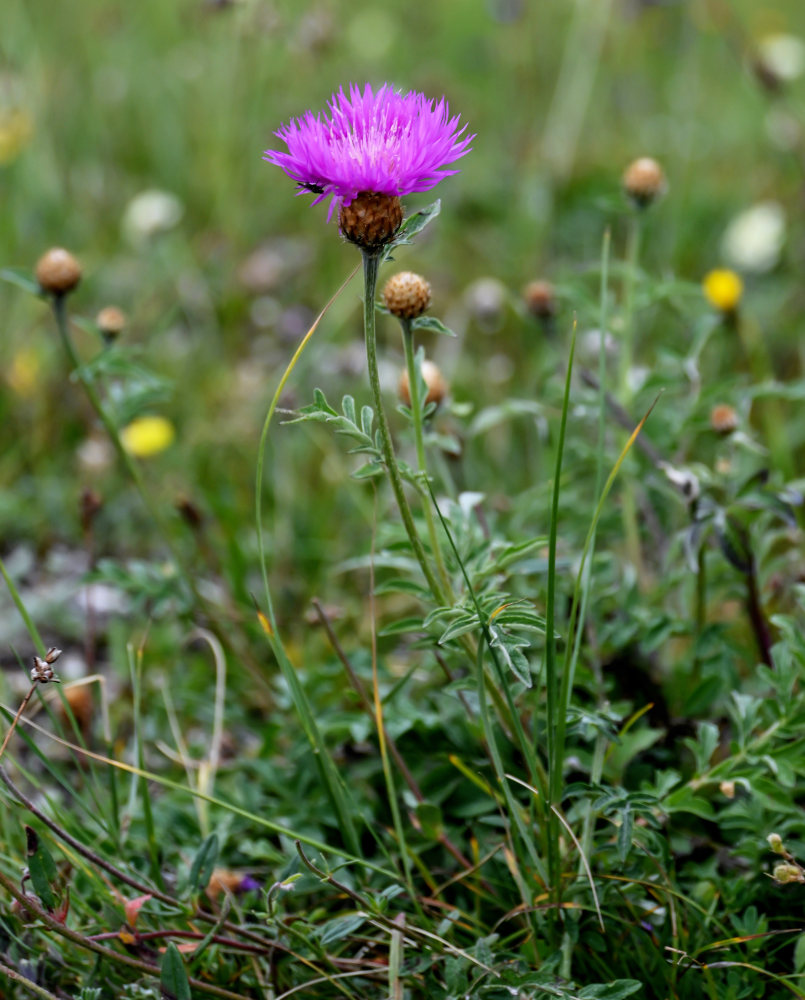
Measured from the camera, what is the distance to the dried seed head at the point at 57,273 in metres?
1.72

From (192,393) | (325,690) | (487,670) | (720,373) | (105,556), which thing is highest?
(192,393)

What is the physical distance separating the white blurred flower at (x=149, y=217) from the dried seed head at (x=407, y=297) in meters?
2.11

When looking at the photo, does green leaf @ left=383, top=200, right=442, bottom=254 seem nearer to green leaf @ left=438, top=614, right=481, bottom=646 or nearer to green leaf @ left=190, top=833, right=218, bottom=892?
green leaf @ left=438, top=614, right=481, bottom=646

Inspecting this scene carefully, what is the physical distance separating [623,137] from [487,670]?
343 centimetres

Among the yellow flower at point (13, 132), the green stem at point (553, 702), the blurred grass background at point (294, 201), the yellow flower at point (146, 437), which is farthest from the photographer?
the yellow flower at point (13, 132)

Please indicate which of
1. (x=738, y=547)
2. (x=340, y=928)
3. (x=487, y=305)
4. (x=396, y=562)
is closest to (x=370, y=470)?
(x=396, y=562)

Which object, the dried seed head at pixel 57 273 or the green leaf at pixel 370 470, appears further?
the dried seed head at pixel 57 273

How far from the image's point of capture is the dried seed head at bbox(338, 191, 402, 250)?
1063 mm

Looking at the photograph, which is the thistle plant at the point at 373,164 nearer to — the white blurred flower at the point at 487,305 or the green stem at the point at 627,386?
the green stem at the point at 627,386

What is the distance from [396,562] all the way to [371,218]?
0.71 m

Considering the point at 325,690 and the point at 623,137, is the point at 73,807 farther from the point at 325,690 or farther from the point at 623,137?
the point at 623,137

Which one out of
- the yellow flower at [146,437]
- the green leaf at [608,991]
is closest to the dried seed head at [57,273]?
the yellow flower at [146,437]

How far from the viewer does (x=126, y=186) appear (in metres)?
3.78

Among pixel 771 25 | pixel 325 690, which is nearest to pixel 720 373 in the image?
pixel 325 690
